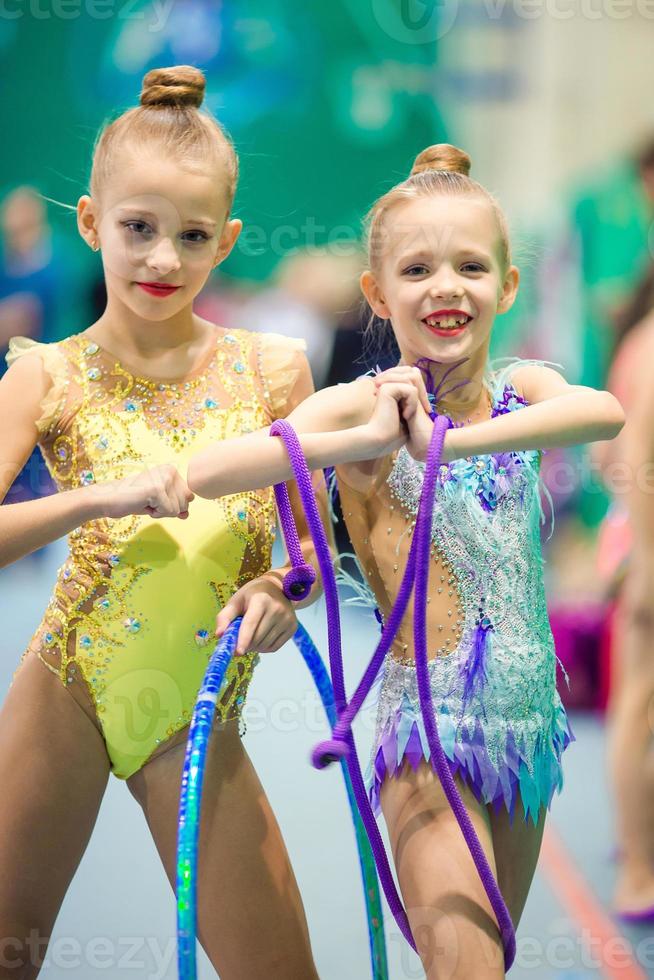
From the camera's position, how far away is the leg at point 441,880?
1452 millimetres

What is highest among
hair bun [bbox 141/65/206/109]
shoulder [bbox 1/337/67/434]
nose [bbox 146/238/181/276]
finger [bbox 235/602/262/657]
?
hair bun [bbox 141/65/206/109]

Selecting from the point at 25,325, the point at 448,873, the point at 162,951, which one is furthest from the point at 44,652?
the point at 25,325

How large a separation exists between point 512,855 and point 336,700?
0.34 metres

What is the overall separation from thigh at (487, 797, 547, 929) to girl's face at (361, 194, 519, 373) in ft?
2.02

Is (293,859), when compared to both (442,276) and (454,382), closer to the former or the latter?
(454,382)

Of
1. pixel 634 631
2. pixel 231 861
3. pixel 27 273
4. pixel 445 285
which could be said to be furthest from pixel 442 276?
pixel 634 631

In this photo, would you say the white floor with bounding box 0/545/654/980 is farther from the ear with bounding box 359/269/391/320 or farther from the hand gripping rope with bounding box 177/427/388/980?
the ear with bounding box 359/269/391/320

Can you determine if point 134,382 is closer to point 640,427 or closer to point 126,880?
point 126,880

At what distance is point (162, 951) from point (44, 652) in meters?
0.83

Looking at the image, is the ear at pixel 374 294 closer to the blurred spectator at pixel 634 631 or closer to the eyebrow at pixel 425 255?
the eyebrow at pixel 425 255

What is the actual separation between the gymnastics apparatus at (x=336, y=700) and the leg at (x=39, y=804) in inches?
10.7

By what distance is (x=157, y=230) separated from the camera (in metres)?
1.59

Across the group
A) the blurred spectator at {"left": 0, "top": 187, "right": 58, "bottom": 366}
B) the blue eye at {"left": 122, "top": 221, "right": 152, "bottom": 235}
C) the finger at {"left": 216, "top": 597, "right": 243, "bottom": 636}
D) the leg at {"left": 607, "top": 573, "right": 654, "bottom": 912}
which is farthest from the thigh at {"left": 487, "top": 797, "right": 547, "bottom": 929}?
the blurred spectator at {"left": 0, "top": 187, "right": 58, "bottom": 366}

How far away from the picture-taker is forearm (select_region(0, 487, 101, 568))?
1494mm
